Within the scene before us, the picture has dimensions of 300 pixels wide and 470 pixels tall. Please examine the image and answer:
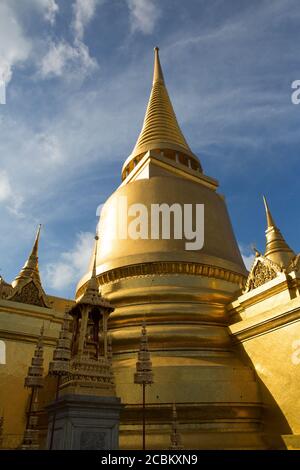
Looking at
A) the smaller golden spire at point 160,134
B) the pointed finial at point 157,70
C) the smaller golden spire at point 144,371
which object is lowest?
the smaller golden spire at point 144,371

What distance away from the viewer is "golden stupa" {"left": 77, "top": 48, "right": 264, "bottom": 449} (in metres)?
8.11

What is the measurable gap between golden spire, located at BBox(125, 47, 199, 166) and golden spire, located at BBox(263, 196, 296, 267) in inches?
259

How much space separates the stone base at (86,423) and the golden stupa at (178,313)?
300 centimetres

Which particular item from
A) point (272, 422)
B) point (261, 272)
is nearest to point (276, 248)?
point (261, 272)

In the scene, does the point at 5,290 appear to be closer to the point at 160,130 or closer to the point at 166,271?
the point at 166,271

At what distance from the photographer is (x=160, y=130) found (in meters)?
18.8

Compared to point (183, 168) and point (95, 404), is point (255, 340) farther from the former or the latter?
point (183, 168)

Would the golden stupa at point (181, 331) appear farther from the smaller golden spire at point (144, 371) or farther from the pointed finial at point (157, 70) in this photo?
the pointed finial at point (157, 70)

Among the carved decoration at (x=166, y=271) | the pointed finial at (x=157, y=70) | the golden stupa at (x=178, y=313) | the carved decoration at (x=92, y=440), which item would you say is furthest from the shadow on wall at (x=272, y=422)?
the pointed finial at (x=157, y=70)

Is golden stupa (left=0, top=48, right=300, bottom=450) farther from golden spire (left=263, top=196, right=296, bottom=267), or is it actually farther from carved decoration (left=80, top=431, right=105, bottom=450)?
carved decoration (left=80, top=431, right=105, bottom=450)

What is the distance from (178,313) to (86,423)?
5706 millimetres

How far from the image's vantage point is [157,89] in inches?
882

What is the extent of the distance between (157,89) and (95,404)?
67.5 ft

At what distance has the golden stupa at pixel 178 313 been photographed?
319 inches
